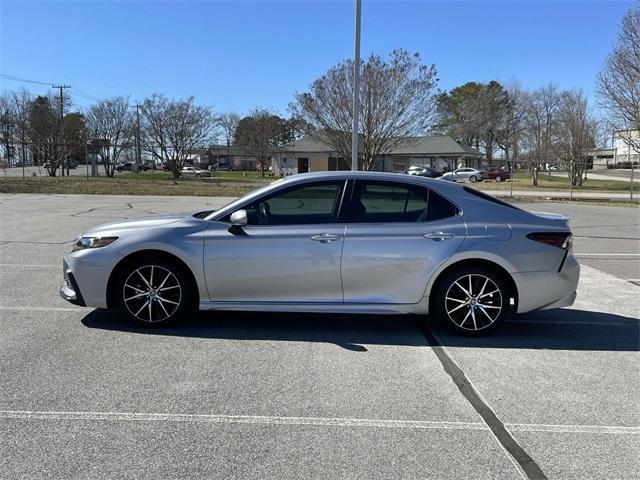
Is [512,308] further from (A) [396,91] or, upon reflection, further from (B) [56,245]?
(A) [396,91]

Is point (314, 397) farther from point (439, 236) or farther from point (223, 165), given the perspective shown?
point (223, 165)

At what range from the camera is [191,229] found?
17.9 feet

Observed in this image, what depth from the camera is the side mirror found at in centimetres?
530

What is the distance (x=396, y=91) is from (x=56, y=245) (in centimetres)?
2019

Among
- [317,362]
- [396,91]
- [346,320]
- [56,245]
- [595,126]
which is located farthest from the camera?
[595,126]

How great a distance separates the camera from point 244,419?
3645 millimetres

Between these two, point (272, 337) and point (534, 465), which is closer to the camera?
point (534, 465)

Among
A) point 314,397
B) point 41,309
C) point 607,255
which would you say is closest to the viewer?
point 314,397

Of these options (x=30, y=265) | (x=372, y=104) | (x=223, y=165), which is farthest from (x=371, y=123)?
(x=223, y=165)

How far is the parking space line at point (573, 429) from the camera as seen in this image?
140 inches

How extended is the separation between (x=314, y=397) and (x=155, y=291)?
7.41 feet

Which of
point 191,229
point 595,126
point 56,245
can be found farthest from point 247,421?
point 595,126

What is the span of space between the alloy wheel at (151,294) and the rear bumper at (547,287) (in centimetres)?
329

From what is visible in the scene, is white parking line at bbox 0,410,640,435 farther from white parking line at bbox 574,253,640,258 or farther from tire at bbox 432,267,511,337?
white parking line at bbox 574,253,640,258
